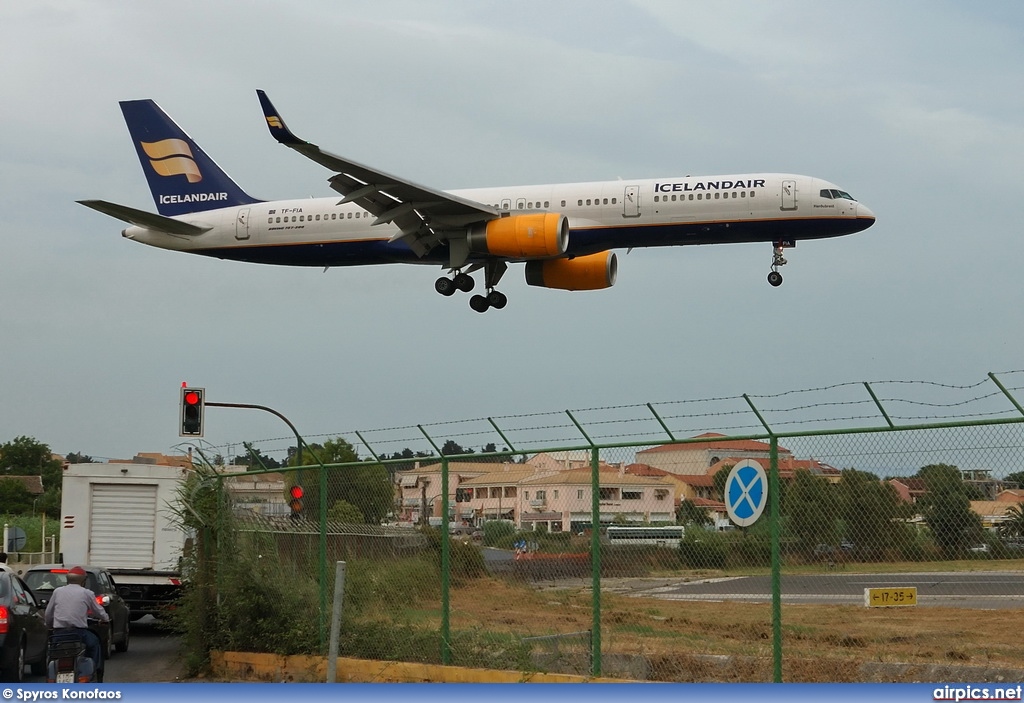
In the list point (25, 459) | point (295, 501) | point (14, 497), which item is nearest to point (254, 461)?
point (295, 501)

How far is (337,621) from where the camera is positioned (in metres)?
10.2

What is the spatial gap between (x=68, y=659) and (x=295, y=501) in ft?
13.0

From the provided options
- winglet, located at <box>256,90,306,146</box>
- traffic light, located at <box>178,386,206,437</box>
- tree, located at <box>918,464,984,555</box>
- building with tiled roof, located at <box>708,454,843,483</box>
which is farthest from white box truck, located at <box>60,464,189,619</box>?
tree, located at <box>918,464,984,555</box>

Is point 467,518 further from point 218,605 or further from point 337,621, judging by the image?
point 218,605

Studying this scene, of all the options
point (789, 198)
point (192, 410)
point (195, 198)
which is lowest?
point (192, 410)

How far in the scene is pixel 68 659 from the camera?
1270cm

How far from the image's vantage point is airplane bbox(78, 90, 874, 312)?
2886 centimetres

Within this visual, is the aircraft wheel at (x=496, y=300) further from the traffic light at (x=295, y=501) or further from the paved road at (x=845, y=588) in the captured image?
the paved road at (x=845, y=588)

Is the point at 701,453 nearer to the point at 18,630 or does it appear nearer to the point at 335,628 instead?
the point at 335,628

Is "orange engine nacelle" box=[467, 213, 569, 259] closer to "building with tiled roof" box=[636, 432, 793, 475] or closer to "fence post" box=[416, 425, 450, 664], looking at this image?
"fence post" box=[416, 425, 450, 664]

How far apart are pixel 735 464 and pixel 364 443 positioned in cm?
465

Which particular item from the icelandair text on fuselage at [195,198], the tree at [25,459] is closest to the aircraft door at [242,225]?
the icelandair text on fuselage at [195,198]

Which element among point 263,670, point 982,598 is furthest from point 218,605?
point 982,598

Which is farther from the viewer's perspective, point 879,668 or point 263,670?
point 263,670
